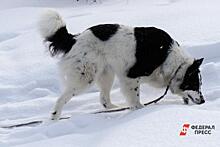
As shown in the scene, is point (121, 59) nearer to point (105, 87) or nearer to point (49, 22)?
point (105, 87)

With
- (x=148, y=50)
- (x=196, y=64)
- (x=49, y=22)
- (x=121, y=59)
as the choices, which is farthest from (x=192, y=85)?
(x=49, y=22)

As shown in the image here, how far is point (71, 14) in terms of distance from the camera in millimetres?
10367

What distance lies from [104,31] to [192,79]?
119 cm

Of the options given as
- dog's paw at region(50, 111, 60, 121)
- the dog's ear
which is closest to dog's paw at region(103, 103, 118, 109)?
dog's paw at region(50, 111, 60, 121)

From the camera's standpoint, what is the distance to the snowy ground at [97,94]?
3652mm

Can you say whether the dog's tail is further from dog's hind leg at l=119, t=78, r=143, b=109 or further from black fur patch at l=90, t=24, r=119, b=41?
dog's hind leg at l=119, t=78, r=143, b=109

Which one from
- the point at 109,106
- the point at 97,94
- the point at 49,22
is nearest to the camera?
the point at 49,22

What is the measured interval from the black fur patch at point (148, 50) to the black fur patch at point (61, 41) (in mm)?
769

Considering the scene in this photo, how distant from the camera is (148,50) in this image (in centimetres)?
516

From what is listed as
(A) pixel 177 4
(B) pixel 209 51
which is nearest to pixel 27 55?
(B) pixel 209 51

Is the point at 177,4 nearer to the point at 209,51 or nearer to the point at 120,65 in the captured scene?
the point at 209,51

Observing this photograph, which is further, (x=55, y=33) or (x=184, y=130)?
(x=55, y=33)

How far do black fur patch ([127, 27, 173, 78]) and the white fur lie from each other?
935 mm

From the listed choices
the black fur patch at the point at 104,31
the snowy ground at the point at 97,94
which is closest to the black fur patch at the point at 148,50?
the black fur patch at the point at 104,31
